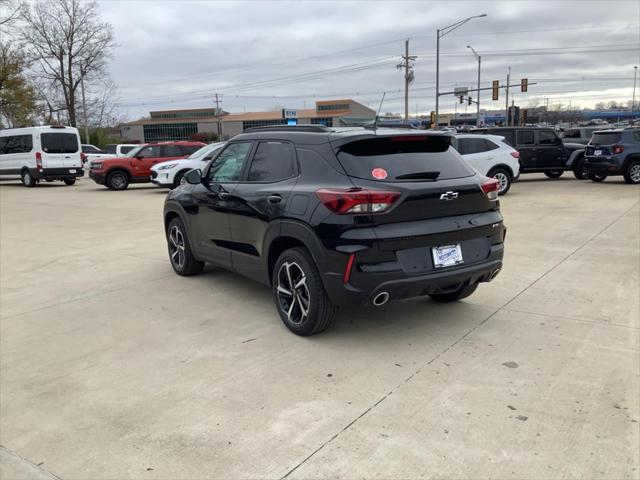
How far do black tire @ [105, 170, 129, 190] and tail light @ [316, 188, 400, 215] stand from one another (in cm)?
1824

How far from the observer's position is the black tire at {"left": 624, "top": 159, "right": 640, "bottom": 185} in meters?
16.3

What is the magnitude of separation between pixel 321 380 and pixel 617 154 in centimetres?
1571

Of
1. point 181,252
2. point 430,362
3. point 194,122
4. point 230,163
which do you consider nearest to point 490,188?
point 430,362

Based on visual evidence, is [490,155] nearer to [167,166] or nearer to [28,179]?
[167,166]

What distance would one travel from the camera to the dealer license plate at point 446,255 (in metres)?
4.15

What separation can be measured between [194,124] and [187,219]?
405ft

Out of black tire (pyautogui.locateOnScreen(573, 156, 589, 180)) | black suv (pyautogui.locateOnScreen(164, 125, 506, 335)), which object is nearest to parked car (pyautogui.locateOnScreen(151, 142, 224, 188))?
black tire (pyautogui.locateOnScreen(573, 156, 589, 180))

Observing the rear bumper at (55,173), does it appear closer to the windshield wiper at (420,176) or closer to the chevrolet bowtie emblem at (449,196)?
the windshield wiper at (420,176)

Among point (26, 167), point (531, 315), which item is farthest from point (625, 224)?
point (26, 167)

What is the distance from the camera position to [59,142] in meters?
22.2

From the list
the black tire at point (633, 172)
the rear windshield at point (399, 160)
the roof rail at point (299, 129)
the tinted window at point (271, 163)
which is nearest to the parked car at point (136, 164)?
the black tire at point (633, 172)

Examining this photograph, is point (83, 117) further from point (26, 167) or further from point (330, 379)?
point (330, 379)

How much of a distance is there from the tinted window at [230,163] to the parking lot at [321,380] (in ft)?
4.17

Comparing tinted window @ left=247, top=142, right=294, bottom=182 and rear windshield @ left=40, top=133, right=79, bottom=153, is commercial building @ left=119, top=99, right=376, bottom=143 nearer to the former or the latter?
A: rear windshield @ left=40, top=133, right=79, bottom=153
